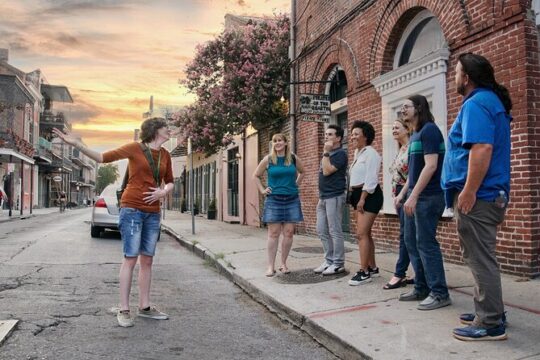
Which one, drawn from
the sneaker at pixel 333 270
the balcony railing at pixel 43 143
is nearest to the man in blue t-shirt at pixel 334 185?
the sneaker at pixel 333 270

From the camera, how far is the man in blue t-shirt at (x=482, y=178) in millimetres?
3352

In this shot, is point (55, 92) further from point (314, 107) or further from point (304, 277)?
point (304, 277)

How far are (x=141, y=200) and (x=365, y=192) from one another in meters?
2.39

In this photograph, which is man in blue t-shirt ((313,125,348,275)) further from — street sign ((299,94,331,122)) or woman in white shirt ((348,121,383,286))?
street sign ((299,94,331,122))

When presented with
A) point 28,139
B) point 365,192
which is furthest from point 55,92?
point 365,192

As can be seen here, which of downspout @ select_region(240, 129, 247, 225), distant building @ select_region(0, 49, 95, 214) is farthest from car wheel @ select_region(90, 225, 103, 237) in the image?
distant building @ select_region(0, 49, 95, 214)

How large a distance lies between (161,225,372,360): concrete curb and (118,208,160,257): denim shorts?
1.41 meters

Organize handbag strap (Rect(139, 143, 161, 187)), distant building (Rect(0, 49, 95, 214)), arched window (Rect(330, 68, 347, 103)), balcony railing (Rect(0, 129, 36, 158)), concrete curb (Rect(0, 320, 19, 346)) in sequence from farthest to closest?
1. distant building (Rect(0, 49, 95, 214))
2. balcony railing (Rect(0, 129, 36, 158))
3. arched window (Rect(330, 68, 347, 103))
4. handbag strap (Rect(139, 143, 161, 187))
5. concrete curb (Rect(0, 320, 19, 346))

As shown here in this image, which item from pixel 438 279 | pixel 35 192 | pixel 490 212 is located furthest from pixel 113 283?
pixel 35 192

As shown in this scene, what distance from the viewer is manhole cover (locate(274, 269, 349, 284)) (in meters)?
6.06

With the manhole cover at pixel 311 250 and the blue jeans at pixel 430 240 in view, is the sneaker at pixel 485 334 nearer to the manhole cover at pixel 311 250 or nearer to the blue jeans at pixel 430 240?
the blue jeans at pixel 430 240

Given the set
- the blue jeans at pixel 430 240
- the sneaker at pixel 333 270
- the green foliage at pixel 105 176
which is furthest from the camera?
the green foliage at pixel 105 176

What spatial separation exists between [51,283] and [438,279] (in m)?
4.72

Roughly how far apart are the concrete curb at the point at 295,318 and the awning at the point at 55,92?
5501 centimetres
